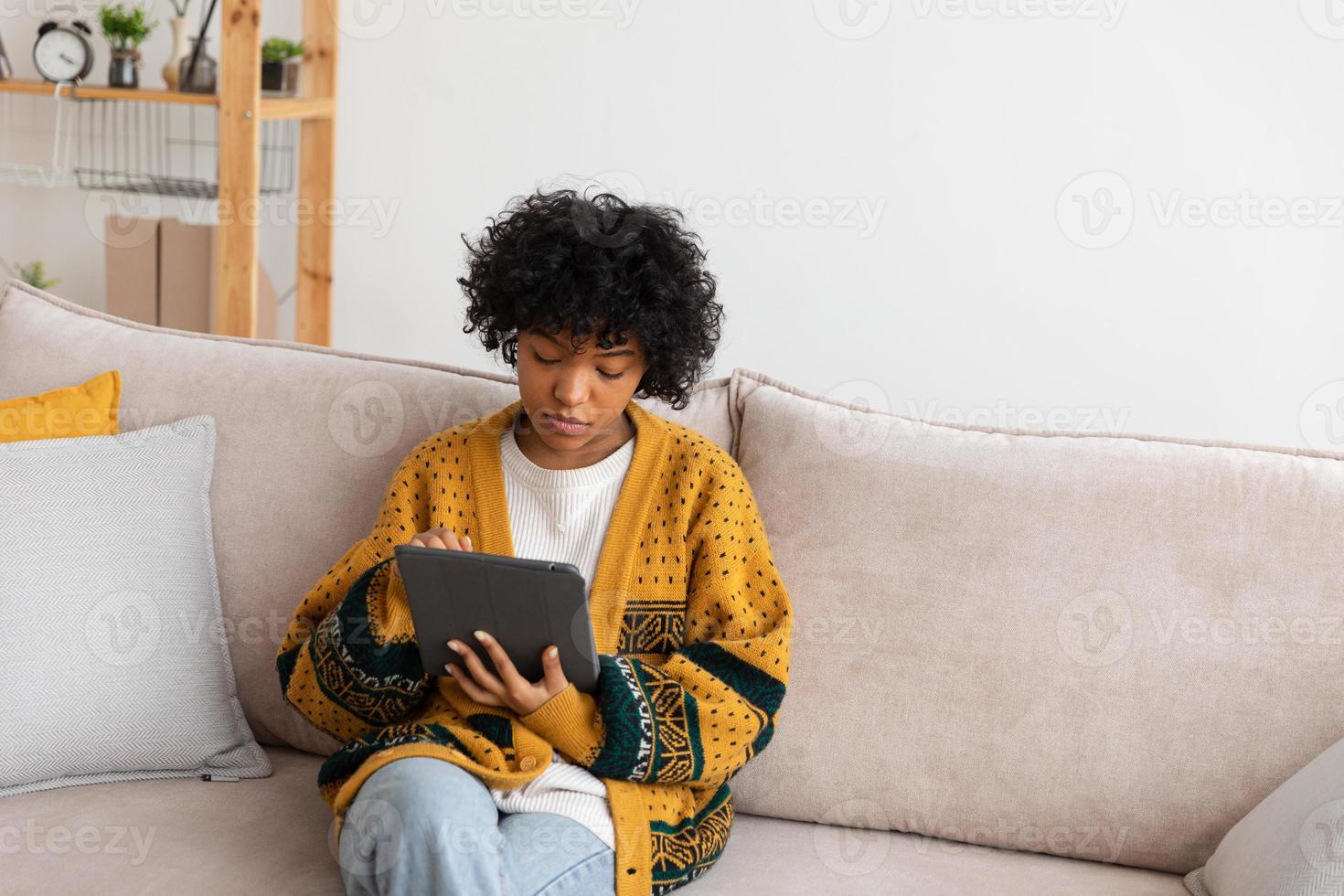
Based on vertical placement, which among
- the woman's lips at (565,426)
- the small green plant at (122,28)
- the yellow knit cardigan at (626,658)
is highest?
the small green plant at (122,28)

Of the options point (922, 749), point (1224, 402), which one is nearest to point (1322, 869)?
point (922, 749)

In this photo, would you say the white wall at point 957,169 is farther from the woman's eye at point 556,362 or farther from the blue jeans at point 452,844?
the blue jeans at point 452,844

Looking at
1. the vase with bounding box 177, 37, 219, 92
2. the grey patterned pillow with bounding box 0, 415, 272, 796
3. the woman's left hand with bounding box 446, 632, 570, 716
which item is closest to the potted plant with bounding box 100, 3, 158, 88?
the vase with bounding box 177, 37, 219, 92

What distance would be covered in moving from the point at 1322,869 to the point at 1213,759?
213 millimetres

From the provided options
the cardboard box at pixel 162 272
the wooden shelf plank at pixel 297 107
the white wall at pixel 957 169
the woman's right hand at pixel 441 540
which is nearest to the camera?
the woman's right hand at pixel 441 540

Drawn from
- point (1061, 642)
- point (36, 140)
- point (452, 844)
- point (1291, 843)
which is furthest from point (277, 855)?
point (36, 140)

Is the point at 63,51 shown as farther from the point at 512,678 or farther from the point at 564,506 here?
the point at 512,678

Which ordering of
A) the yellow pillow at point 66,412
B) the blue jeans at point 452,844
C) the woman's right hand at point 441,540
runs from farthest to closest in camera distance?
the yellow pillow at point 66,412
the woman's right hand at point 441,540
the blue jeans at point 452,844

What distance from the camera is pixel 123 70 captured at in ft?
8.02

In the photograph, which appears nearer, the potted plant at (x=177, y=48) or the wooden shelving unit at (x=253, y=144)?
the wooden shelving unit at (x=253, y=144)

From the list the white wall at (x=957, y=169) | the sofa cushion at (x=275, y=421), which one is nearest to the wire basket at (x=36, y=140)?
the white wall at (x=957, y=169)

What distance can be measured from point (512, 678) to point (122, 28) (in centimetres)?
185

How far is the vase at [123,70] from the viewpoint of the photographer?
8.00ft

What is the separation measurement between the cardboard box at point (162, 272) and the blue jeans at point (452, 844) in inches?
62.0
